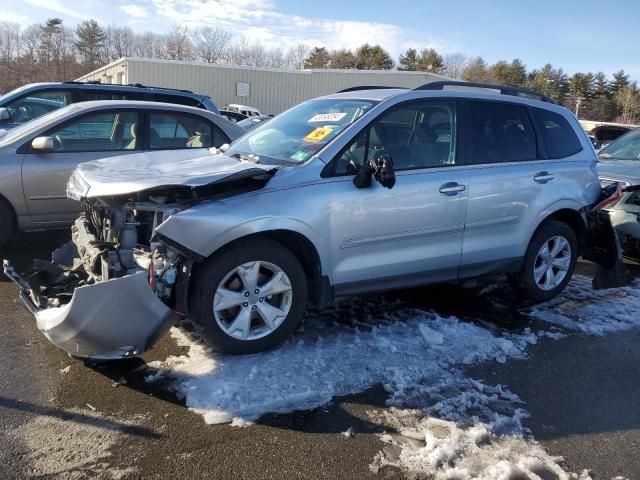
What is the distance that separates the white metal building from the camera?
32781mm

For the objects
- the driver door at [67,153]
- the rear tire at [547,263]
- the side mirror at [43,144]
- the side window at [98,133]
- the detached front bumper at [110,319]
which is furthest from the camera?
the side window at [98,133]

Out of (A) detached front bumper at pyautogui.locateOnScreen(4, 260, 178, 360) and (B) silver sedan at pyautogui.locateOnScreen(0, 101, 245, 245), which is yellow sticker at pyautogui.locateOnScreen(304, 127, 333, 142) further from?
(A) detached front bumper at pyautogui.locateOnScreen(4, 260, 178, 360)

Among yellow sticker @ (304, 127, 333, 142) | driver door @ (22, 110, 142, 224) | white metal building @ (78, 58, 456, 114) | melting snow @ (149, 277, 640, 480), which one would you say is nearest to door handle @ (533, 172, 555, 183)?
melting snow @ (149, 277, 640, 480)

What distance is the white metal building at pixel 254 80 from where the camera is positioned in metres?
32.8

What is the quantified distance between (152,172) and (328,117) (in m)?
1.45

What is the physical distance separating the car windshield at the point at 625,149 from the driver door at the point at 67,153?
6661 millimetres

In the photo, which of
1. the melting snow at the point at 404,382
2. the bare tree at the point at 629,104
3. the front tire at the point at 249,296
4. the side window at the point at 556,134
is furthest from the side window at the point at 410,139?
the bare tree at the point at 629,104

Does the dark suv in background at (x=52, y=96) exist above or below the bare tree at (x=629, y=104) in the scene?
below

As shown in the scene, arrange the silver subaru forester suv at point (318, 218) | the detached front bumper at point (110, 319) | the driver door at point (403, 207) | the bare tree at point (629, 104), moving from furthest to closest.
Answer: the bare tree at point (629, 104)
the driver door at point (403, 207)
the silver subaru forester suv at point (318, 218)
the detached front bumper at point (110, 319)

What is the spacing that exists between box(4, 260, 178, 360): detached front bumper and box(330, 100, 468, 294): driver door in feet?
4.36

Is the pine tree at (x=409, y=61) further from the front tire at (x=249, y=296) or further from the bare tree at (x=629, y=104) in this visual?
the front tire at (x=249, y=296)

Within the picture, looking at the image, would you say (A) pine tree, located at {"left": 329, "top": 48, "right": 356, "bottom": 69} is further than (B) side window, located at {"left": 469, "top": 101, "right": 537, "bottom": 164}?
Yes

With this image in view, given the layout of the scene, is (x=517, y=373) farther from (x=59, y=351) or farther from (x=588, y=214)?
(x=59, y=351)

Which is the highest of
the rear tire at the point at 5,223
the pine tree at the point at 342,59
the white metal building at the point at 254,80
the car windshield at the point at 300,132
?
the pine tree at the point at 342,59
